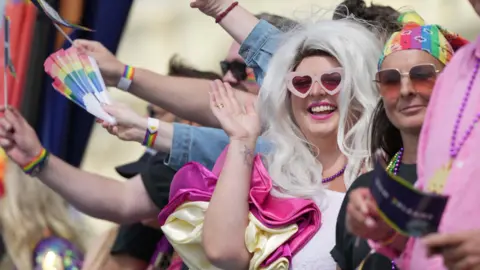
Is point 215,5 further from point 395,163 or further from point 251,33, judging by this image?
point 395,163

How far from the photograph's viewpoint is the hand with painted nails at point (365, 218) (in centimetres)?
158

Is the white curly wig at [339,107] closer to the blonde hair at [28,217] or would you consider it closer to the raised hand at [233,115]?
the raised hand at [233,115]

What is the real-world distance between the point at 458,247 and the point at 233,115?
1.03 meters

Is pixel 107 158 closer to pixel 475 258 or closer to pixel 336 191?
pixel 336 191

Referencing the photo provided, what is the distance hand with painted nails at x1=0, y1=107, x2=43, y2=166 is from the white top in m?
0.89

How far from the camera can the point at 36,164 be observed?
2.79 metres

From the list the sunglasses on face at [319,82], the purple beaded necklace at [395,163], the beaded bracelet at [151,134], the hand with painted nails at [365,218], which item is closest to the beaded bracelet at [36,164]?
the beaded bracelet at [151,134]

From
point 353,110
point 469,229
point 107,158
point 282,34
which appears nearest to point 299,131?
point 353,110

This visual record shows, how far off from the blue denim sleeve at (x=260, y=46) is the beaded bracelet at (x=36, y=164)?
0.62 meters

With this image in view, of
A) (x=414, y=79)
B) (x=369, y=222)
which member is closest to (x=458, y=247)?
(x=369, y=222)

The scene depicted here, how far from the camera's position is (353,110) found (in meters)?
2.46

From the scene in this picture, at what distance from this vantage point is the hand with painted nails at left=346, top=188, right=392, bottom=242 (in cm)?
158

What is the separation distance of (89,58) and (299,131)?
2.22 feet

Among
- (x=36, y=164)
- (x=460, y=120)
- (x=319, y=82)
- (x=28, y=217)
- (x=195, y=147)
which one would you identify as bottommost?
(x=28, y=217)
